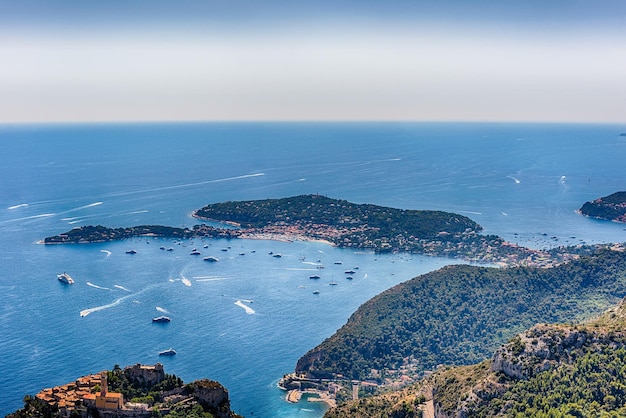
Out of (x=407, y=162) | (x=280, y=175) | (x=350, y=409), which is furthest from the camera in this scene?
(x=407, y=162)

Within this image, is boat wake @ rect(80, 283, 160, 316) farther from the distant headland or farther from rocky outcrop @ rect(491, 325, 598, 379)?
rocky outcrop @ rect(491, 325, 598, 379)

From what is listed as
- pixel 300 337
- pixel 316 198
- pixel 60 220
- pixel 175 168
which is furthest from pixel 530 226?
pixel 175 168

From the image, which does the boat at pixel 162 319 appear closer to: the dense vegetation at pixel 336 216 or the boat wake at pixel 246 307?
the boat wake at pixel 246 307

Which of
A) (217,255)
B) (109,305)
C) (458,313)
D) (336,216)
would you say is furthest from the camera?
(336,216)

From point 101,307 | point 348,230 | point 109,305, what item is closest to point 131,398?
point 101,307

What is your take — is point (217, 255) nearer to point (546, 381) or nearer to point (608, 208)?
point (546, 381)

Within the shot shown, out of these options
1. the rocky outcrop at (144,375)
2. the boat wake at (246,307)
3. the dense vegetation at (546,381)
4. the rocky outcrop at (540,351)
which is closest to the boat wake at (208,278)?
the boat wake at (246,307)

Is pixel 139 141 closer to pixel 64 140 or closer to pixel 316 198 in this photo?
pixel 64 140
